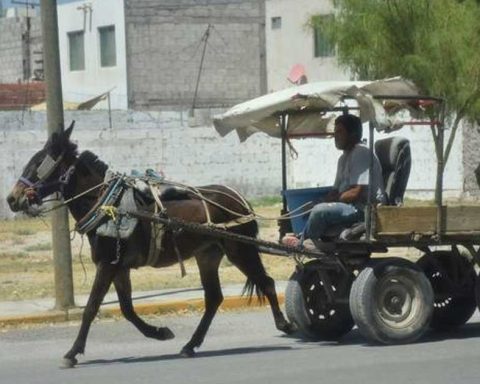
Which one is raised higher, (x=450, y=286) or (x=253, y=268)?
(x=253, y=268)

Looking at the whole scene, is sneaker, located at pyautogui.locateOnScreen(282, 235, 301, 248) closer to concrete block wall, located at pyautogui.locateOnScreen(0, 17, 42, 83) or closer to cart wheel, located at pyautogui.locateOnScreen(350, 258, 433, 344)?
cart wheel, located at pyautogui.locateOnScreen(350, 258, 433, 344)

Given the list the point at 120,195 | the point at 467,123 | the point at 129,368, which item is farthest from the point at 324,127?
the point at 467,123

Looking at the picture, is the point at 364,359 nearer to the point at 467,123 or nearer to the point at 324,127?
the point at 324,127

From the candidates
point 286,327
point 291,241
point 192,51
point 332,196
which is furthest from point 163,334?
point 192,51

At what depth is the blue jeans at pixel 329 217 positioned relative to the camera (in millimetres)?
11609

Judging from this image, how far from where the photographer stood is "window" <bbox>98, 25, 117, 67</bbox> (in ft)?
152

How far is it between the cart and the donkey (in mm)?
536

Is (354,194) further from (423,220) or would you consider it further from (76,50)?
(76,50)

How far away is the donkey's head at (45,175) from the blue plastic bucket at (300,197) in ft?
7.48

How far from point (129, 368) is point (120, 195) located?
1.58 meters

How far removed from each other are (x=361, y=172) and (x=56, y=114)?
467 centimetres

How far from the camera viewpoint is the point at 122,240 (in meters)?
11.2

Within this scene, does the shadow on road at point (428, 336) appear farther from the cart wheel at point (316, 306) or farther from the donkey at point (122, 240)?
the donkey at point (122, 240)

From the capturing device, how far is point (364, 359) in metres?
11.0
